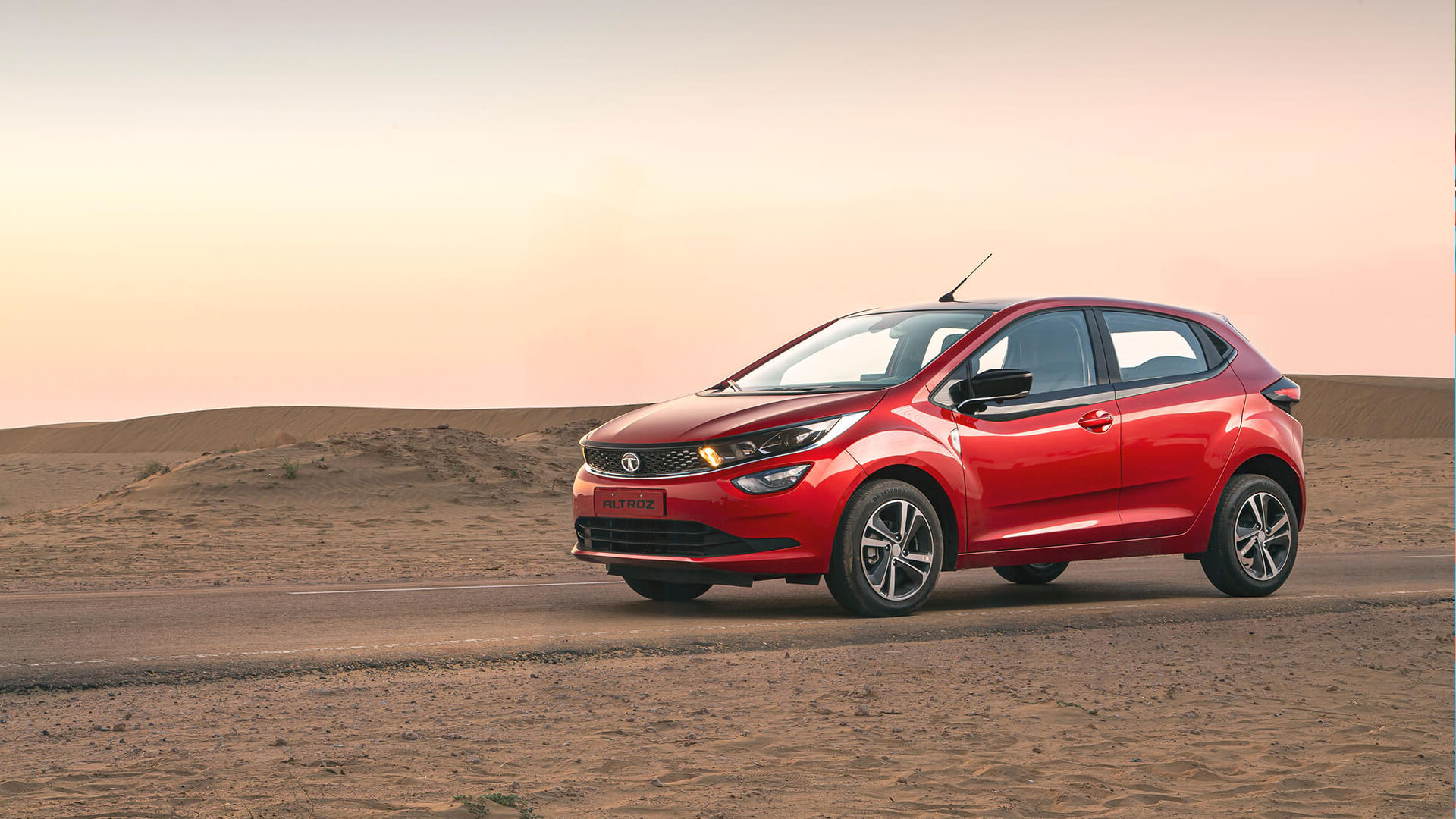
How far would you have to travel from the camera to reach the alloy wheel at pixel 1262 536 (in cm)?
1069

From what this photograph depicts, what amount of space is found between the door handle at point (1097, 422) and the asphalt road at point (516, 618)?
1.23 metres

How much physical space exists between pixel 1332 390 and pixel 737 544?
91.7 meters

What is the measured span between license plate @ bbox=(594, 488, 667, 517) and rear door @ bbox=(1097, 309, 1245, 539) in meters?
3.19

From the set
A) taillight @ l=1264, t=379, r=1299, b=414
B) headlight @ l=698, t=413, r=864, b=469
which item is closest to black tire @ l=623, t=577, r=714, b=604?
headlight @ l=698, t=413, r=864, b=469

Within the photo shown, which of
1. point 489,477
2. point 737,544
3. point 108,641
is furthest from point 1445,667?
point 489,477

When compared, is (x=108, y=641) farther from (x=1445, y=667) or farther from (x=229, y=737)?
(x=1445, y=667)

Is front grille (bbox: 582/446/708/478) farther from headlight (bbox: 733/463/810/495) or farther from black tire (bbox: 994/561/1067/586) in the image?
black tire (bbox: 994/561/1067/586)

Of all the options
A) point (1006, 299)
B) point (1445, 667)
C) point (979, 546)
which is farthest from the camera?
point (1006, 299)

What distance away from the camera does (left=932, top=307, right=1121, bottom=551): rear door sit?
371 inches

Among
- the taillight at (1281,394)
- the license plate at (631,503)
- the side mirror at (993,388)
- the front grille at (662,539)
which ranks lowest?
the front grille at (662,539)

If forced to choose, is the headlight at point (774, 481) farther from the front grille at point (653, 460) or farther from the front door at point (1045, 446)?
the front door at point (1045, 446)

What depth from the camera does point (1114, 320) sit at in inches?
408

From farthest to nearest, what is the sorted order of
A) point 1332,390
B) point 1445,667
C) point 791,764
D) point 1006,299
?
1. point 1332,390
2. point 1006,299
3. point 1445,667
4. point 791,764

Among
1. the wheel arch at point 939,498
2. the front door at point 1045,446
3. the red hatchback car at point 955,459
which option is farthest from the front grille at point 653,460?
the front door at point 1045,446
